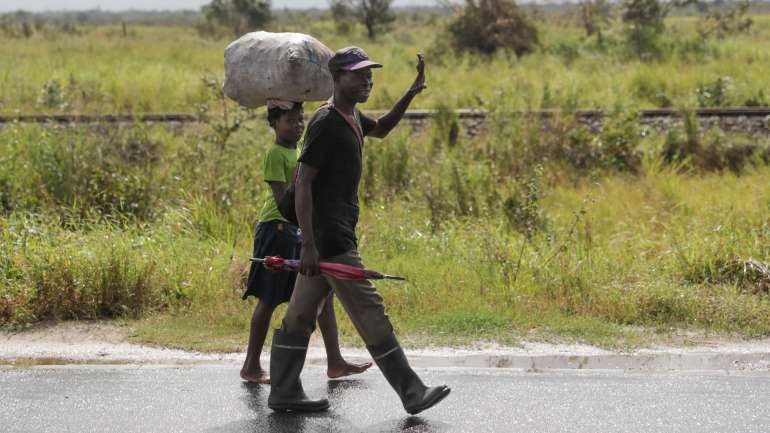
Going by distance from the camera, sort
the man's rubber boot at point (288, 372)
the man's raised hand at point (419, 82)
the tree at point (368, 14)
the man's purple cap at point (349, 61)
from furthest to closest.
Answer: the tree at point (368, 14), the man's raised hand at point (419, 82), the man's rubber boot at point (288, 372), the man's purple cap at point (349, 61)

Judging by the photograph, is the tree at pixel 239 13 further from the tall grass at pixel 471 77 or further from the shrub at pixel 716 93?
the shrub at pixel 716 93

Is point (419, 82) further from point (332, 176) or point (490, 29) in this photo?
point (490, 29)

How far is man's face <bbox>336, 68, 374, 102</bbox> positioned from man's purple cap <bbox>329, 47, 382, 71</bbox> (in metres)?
0.04

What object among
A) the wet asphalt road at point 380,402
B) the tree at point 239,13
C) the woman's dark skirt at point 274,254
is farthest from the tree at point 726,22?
the woman's dark skirt at point 274,254

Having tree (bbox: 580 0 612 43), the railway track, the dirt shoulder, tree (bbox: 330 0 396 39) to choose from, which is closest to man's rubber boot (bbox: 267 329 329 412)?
the dirt shoulder

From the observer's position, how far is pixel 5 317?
7.48 meters

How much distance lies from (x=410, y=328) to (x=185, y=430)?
2.03 metres

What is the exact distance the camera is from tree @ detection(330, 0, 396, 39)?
1746 inches

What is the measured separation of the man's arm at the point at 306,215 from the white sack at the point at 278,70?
67 cm

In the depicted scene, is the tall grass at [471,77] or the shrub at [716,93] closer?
the shrub at [716,93]

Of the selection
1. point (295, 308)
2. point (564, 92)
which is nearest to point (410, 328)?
point (295, 308)

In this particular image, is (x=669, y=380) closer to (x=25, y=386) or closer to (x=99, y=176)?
(x=25, y=386)

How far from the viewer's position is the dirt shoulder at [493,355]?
6.57 m

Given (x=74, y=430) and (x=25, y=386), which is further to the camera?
(x=25, y=386)
